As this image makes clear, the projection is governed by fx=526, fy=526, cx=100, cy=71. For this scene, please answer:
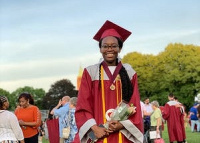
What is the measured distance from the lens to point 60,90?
3999 inches

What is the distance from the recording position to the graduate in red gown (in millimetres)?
22358

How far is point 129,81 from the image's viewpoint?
577cm

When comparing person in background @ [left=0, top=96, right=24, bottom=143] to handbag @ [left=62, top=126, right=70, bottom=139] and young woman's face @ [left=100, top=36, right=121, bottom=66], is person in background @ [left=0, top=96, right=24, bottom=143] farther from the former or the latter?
handbag @ [left=62, top=126, right=70, bottom=139]

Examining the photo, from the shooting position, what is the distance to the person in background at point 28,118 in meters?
11.6

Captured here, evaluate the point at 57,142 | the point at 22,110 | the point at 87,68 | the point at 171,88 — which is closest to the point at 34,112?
the point at 22,110

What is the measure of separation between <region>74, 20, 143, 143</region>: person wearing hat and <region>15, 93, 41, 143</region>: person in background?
584 centimetres

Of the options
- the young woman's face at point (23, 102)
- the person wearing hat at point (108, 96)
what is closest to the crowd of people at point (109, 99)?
the person wearing hat at point (108, 96)

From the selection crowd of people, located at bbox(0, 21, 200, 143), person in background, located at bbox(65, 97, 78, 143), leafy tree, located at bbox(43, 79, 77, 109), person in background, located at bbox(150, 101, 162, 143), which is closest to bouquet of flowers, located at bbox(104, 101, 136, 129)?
crowd of people, located at bbox(0, 21, 200, 143)

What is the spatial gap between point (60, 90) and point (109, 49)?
316 feet

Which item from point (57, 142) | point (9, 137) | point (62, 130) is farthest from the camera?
point (57, 142)

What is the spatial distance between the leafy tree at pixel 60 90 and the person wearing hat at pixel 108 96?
94.1 m

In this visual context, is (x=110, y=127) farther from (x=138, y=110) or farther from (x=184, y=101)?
(x=184, y=101)

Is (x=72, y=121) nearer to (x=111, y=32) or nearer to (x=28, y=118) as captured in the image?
(x=28, y=118)

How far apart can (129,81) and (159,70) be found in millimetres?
83795
